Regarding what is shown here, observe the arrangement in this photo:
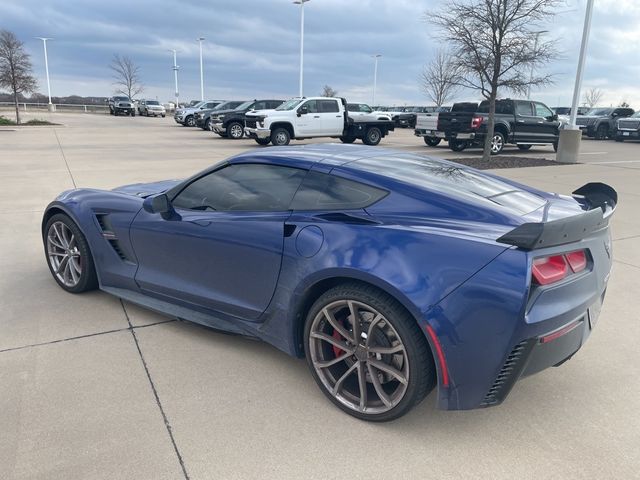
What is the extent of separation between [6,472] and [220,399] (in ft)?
3.41

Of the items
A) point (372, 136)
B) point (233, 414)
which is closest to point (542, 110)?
point (372, 136)

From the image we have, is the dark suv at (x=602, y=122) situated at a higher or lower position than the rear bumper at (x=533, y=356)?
higher

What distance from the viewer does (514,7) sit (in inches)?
531

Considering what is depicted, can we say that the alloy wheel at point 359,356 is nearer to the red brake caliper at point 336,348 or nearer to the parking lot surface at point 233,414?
the red brake caliper at point 336,348

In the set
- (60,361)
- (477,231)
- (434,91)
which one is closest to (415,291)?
(477,231)

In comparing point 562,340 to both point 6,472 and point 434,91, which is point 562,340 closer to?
point 6,472

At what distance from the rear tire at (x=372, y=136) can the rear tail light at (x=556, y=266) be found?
19.2 m

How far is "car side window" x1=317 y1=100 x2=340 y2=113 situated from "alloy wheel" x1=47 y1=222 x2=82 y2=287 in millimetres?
16483

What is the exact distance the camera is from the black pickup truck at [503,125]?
56.3ft

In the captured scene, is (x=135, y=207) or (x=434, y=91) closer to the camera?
(x=135, y=207)

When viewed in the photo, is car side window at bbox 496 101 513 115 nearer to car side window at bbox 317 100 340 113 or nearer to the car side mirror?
car side window at bbox 317 100 340 113

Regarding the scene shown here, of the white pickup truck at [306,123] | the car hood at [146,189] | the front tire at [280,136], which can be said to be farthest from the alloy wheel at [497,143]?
the car hood at [146,189]

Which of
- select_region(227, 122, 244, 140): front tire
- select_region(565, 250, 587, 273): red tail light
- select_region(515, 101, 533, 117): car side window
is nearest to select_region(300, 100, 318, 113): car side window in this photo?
select_region(227, 122, 244, 140): front tire

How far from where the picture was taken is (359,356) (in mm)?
2643
